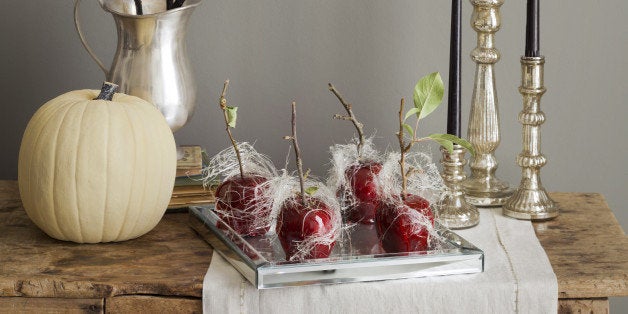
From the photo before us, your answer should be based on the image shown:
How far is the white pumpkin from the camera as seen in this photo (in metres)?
1.04

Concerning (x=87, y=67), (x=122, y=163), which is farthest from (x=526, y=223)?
(x=87, y=67)

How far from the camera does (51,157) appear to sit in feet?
3.43

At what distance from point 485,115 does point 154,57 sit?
46 centimetres

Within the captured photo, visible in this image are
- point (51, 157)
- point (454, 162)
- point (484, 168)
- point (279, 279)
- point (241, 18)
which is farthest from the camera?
point (241, 18)

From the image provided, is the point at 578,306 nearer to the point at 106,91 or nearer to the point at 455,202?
the point at 455,202

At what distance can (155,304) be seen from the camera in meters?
0.96

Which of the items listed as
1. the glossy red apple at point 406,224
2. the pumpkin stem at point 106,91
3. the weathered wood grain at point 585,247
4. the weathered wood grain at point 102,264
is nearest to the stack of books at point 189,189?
the weathered wood grain at point 102,264

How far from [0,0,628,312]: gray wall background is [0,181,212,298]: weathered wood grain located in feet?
1.23

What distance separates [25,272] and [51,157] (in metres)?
0.14

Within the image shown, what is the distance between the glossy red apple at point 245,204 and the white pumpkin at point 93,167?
0.09 meters

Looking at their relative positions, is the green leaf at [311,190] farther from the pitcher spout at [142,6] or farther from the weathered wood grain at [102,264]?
the pitcher spout at [142,6]

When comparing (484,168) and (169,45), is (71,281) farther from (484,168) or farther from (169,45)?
(484,168)

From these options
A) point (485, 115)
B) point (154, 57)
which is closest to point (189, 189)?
point (154, 57)

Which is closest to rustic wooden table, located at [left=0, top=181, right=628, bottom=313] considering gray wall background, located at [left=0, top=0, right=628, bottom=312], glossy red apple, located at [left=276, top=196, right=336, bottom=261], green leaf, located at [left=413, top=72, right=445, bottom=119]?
glossy red apple, located at [left=276, top=196, right=336, bottom=261]
